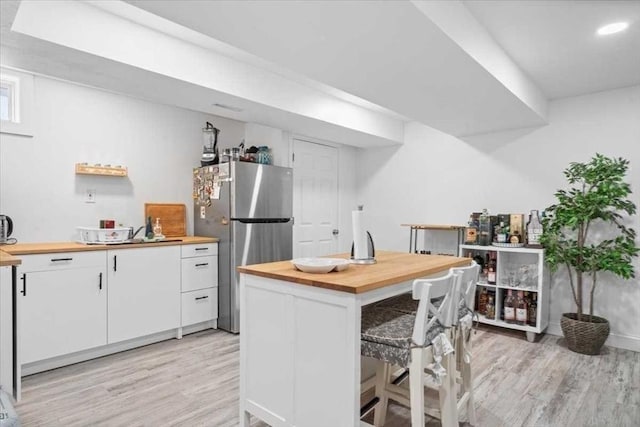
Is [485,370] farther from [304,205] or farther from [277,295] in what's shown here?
[304,205]

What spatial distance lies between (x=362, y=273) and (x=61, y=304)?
233 centimetres

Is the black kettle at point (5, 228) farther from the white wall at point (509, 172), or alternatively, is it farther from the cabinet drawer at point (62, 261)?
the white wall at point (509, 172)

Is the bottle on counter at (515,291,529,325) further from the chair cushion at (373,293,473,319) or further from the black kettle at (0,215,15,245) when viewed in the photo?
the black kettle at (0,215,15,245)

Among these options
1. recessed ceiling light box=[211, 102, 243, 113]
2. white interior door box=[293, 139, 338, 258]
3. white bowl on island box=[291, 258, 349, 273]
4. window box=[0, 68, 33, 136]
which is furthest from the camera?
white interior door box=[293, 139, 338, 258]

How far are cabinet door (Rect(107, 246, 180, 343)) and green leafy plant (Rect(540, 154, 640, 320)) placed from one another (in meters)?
3.45

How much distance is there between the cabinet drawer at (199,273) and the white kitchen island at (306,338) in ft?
5.46

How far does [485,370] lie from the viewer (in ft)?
9.11

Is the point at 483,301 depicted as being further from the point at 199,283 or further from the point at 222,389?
the point at 199,283

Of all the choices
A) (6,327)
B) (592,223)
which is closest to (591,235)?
(592,223)

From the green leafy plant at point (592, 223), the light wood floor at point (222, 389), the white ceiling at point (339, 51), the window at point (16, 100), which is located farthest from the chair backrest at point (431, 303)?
the window at point (16, 100)

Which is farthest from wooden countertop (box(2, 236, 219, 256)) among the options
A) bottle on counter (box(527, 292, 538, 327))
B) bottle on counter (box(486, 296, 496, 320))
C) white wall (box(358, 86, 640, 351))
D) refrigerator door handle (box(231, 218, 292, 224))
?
bottle on counter (box(527, 292, 538, 327))

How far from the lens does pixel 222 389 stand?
96.0 inches

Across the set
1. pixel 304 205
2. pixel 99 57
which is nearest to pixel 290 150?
pixel 304 205

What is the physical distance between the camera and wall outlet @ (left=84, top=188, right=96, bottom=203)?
3.32 meters
